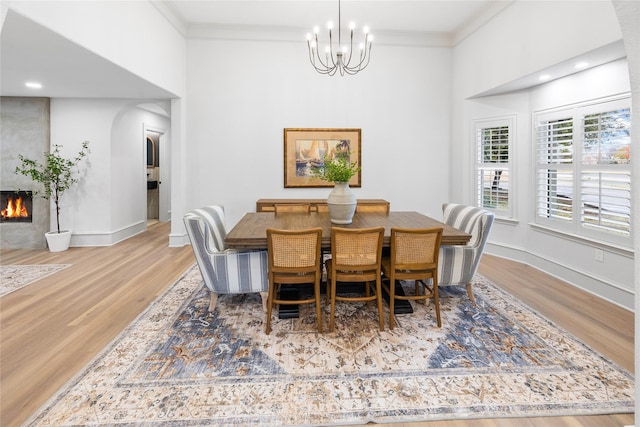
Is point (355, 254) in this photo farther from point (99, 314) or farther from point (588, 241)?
point (588, 241)

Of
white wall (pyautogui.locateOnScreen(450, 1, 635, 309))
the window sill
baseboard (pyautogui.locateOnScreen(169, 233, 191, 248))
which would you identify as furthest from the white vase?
baseboard (pyautogui.locateOnScreen(169, 233, 191, 248))

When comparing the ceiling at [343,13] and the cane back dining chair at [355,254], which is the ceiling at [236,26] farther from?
the cane back dining chair at [355,254]

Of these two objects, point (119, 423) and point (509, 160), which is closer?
point (119, 423)

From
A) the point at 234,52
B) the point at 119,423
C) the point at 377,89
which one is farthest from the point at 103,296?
the point at 377,89

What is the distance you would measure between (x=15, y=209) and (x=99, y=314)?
385 centimetres

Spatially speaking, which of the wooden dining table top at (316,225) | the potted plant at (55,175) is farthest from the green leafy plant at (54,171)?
the wooden dining table top at (316,225)

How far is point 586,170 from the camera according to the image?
368 centimetres

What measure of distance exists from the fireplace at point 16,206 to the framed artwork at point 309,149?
4089mm

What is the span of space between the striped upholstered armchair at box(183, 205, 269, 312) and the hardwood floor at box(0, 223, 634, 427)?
0.82m

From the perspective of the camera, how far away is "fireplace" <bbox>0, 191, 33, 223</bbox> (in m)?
5.31

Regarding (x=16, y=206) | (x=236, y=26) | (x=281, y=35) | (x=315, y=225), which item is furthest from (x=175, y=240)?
(x=281, y=35)

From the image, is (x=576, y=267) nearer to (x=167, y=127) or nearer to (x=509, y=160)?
(x=509, y=160)

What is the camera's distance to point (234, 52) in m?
5.46

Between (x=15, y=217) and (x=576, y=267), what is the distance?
25.9 ft
